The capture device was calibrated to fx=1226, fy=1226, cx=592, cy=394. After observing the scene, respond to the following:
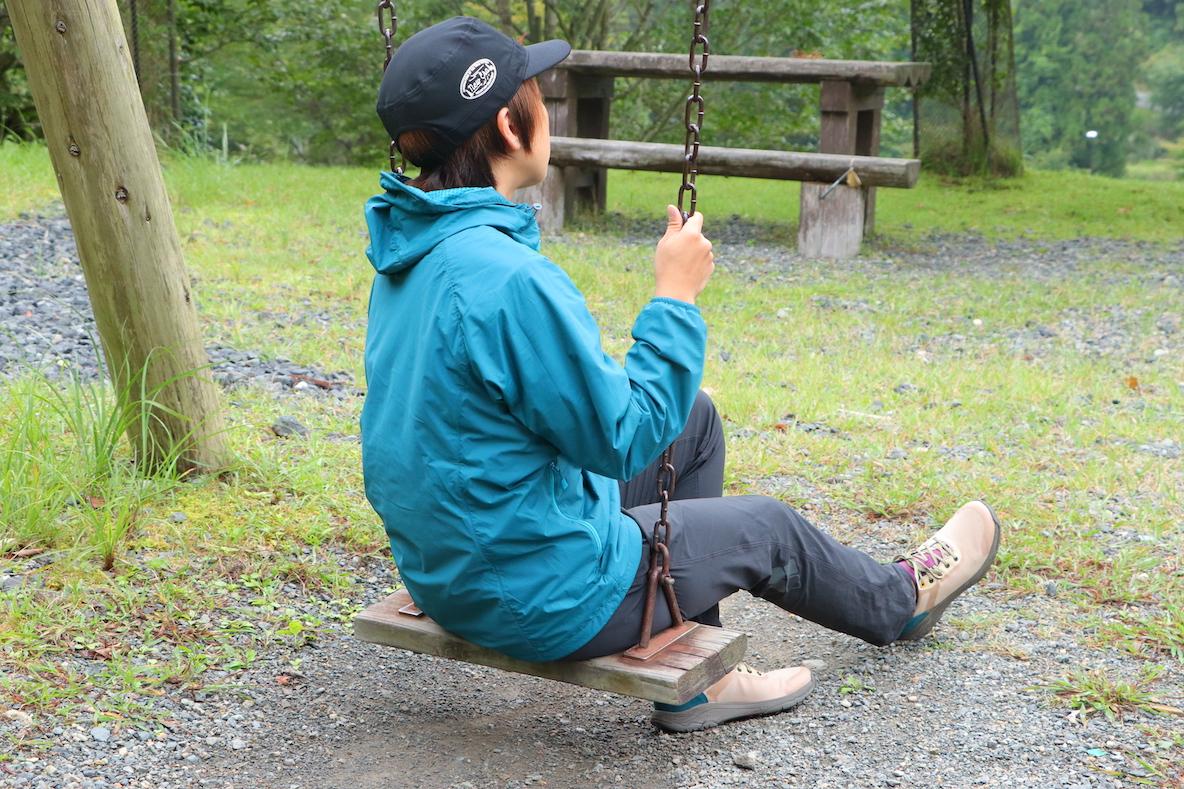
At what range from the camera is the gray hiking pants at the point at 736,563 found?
8.25ft

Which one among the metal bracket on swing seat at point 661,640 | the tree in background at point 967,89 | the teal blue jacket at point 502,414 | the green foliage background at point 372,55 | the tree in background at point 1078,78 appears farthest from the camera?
the tree in background at point 1078,78

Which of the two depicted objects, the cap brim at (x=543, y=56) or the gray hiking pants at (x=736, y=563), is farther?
the gray hiking pants at (x=736, y=563)

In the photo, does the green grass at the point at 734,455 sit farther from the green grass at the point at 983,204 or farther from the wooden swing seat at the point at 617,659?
the green grass at the point at 983,204

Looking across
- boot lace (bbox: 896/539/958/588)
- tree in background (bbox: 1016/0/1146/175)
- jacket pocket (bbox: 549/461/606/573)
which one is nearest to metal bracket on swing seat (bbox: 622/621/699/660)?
jacket pocket (bbox: 549/461/606/573)

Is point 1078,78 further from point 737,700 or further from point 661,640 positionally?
point 661,640

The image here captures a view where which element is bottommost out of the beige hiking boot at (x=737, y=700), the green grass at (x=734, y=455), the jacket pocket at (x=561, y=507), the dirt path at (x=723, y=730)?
the dirt path at (x=723, y=730)

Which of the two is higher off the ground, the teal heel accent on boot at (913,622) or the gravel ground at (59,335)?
the gravel ground at (59,335)

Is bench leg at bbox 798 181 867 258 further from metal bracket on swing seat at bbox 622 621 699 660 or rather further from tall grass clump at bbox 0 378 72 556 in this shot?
metal bracket on swing seat at bbox 622 621 699 660

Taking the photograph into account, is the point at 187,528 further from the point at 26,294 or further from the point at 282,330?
the point at 26,294

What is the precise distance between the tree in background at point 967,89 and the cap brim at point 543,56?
1064 cm

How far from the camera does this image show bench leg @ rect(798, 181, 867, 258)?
869 centimetres

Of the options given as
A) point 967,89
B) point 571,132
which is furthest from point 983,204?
point 571,132

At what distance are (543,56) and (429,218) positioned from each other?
15.7 inches

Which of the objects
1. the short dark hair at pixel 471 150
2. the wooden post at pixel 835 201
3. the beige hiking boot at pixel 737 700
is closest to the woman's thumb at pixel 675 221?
the short dark hair at pixel 471 150
